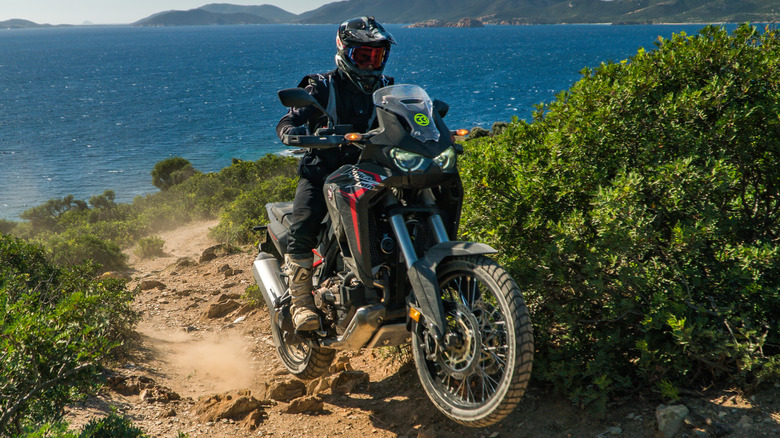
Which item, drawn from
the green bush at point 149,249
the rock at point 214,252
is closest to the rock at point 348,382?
the rock at point 214,252

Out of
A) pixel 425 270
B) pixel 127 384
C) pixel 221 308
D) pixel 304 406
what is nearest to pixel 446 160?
pixel 425 270

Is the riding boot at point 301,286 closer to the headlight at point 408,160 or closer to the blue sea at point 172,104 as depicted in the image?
Result: the headlight at point 408,160

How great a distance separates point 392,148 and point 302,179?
146 cm

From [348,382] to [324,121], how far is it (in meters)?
2.58

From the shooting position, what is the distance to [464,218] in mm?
5375

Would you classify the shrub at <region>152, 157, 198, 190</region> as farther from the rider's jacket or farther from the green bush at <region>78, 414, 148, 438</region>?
the green bush at <region>78, 414, 148, 438</region>

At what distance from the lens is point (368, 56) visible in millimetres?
4875

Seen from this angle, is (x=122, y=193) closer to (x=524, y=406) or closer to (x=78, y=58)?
(x=524, y=406)

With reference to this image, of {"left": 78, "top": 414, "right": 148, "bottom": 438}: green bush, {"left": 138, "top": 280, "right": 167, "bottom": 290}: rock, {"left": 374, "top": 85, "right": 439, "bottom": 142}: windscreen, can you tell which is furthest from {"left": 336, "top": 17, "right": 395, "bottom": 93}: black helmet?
{"left": 138, "top": 280, "right": 167, "bottom": 290}: rock

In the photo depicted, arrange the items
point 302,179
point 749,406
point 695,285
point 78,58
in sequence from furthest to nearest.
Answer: point 78,58 < point 302,179 < point 695,285 < point 749,406

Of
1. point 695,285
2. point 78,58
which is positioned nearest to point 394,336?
point 695,285

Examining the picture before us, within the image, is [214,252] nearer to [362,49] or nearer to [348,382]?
[348,382]

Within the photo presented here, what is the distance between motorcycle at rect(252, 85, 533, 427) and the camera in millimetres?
3506

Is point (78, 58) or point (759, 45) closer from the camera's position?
point (759, 45)
